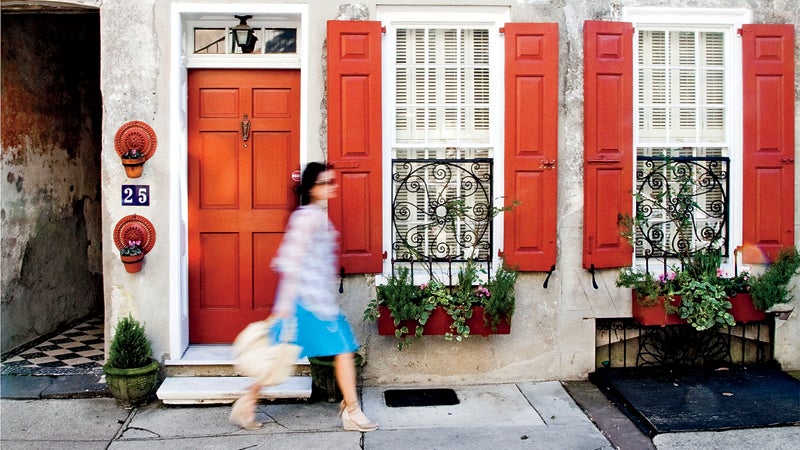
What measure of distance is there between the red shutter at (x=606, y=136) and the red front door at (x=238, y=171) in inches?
93.4

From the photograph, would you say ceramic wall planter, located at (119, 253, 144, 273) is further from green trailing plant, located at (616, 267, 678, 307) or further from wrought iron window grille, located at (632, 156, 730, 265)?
wrought iron window grille, located at (632, 156, 730, 265)

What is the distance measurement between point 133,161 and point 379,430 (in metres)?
2.76

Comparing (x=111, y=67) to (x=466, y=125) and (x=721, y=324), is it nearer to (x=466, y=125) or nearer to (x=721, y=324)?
(x=466, y=125)

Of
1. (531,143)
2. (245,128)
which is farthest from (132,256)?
(531,143)

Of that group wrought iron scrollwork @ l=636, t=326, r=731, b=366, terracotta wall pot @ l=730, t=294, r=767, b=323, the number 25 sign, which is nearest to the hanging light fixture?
the number 25 sign

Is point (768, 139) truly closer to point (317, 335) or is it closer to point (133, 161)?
point (317, 335)

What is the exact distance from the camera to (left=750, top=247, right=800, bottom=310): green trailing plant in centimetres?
586

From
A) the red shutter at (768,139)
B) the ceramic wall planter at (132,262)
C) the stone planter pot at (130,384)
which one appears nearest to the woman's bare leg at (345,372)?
the stone planter pot at (130,384)

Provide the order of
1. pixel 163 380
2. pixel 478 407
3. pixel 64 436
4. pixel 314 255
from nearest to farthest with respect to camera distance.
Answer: pixel 314 255 → pixel 64 436 → pixel 478 407 → pixel 163 380

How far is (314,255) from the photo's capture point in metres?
4.63

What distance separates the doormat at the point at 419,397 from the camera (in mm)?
5570

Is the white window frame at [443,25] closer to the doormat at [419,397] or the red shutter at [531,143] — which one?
the red shutter at [531,143]

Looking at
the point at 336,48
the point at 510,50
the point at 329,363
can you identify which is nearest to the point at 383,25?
the point at 336,48

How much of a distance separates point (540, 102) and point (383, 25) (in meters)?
1.39
